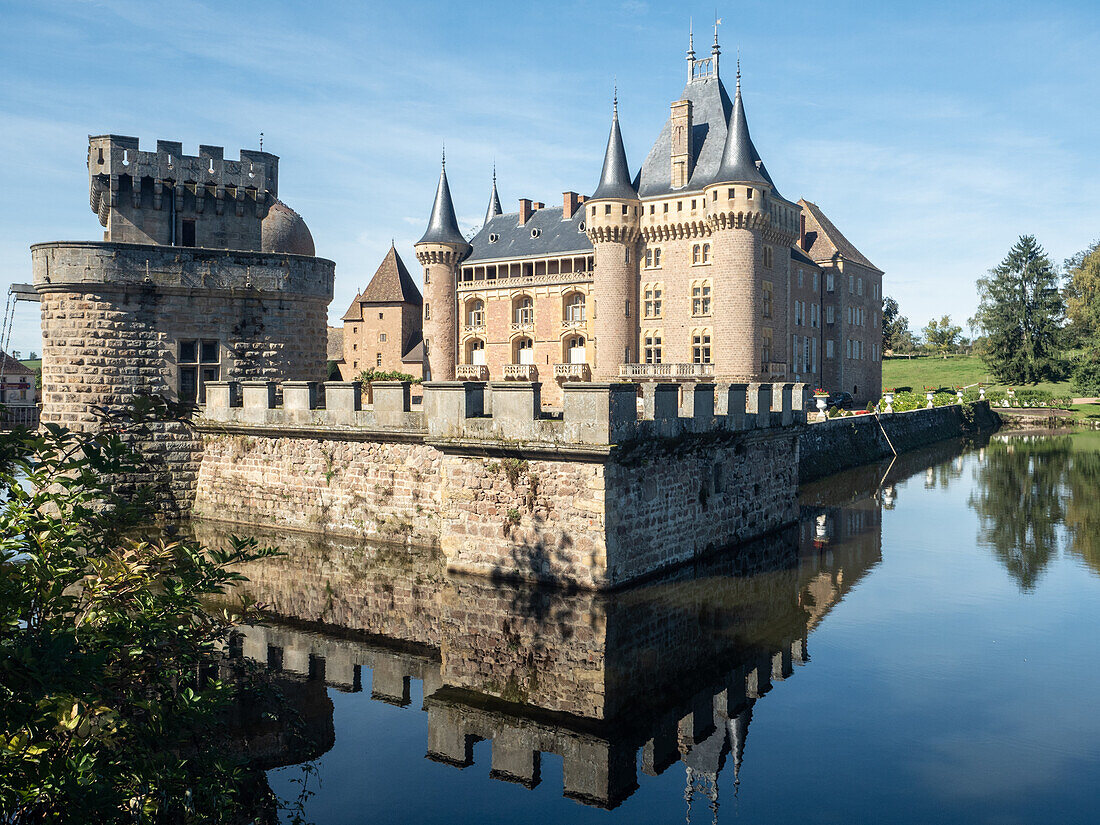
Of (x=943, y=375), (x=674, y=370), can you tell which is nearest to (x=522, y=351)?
(x=674, y=370)

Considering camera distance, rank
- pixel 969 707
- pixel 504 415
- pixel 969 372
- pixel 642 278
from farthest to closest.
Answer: pixel 969 372 < pixel 642 278 < pixel 504 415 < pixel 969 707

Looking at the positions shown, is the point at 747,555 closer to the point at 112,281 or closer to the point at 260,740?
the point at 260,740

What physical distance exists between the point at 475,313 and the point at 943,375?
158 ft

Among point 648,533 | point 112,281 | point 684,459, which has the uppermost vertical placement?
point 112,281

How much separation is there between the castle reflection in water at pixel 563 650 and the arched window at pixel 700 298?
1109 inches

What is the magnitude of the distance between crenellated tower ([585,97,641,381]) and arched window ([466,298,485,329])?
912 cm

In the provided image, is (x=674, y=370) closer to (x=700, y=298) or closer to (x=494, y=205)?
(x=700, y=298)

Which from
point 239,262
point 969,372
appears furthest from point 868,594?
point 969,372

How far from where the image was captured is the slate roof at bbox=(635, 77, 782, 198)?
4191cm

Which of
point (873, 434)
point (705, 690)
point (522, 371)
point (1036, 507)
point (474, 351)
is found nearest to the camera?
point (705, 690)

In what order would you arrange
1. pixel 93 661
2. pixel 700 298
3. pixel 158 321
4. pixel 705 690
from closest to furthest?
pixel 93 661, pixel 705 690, pixel 158 321, pixel 700 298

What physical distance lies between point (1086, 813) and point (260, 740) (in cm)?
703

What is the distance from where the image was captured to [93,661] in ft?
12.9

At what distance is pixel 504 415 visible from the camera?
1223 cm
